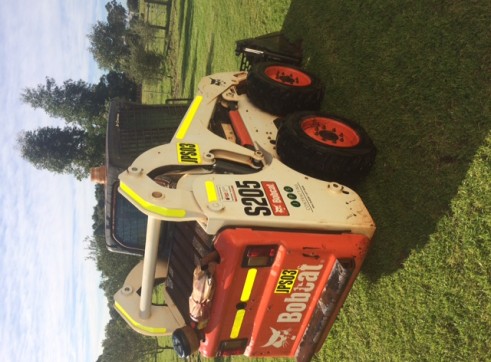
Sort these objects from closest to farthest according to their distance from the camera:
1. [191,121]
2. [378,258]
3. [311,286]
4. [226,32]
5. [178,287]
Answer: [311,286], [378,258], [178,287], [191,121], [226,32]

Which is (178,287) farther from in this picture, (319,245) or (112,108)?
(112,108)

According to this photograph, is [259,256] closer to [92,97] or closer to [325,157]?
[325,157]

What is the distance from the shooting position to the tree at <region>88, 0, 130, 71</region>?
16078 millimetres

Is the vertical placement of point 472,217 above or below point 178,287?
above

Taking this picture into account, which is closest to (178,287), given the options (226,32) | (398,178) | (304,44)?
(398,178)

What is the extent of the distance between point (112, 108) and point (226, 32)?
5.27m

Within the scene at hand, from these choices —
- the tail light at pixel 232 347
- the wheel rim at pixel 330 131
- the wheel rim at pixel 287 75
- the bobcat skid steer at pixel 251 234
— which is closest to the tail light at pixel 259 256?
the bobcat skid steer at pixel 251 234

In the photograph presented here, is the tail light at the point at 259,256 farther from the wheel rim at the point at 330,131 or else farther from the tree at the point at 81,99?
the tree at the point at 81,99

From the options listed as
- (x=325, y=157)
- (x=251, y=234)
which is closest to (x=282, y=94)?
(x=325, y=157)

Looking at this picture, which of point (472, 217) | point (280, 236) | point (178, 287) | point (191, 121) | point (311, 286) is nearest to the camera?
point (472, 217)

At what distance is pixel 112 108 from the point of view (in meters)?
5.35

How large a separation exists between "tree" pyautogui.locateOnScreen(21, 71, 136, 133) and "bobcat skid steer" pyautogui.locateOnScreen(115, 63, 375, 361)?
1150cm

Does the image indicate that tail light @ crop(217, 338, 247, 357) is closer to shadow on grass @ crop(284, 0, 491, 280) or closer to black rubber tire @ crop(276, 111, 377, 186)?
shadow on grass @ crop(284, 0, 491, 280)

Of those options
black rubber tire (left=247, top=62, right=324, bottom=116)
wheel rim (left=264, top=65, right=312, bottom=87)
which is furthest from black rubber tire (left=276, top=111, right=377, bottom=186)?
wheel rim (left=264, top=65, right=312, bottom=87)
